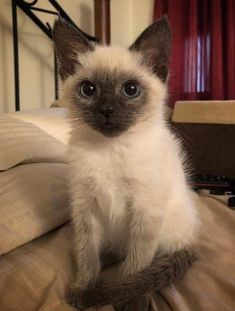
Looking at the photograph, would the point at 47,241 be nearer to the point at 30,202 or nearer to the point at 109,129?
the point at 30,202

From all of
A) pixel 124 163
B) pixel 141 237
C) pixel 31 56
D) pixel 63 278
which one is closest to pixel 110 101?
pixel 124 163

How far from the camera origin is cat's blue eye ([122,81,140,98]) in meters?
0.87

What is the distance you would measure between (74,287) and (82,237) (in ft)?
0.44

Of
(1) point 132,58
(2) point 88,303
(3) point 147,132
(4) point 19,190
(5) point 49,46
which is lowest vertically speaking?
(2) point 88,303

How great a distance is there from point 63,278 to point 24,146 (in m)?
0.51

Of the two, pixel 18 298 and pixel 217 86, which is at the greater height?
pixel 217 86

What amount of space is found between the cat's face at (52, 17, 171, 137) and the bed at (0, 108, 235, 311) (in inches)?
10.6

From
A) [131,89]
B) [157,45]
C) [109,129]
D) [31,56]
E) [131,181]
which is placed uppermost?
[31,56]

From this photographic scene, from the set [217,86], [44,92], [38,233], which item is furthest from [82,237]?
[217,86]

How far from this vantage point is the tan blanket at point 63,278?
27.5 inches

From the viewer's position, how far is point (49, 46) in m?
2.37

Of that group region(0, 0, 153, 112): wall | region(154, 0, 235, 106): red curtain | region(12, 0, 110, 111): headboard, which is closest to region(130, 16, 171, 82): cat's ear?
region(12, 0, 110, 111): headboard

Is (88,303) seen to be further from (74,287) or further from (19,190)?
(19,190)

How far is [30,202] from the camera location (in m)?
→ 0.94
